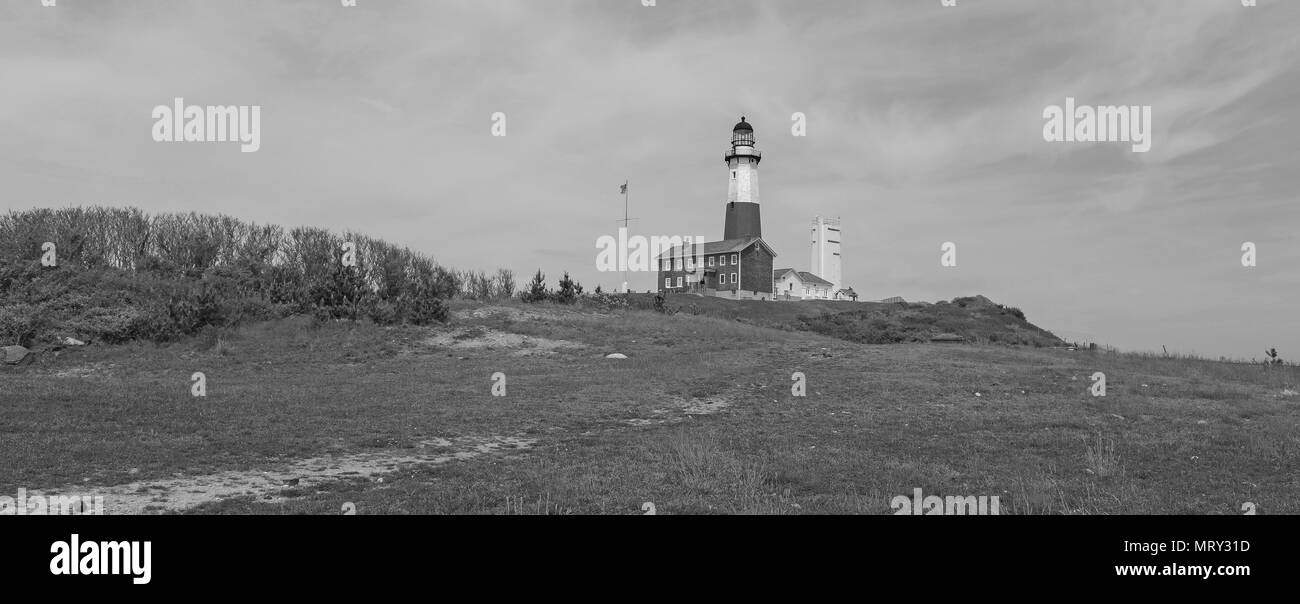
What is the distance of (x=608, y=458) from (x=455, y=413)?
574cm

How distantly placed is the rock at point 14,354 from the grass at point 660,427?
56 cm

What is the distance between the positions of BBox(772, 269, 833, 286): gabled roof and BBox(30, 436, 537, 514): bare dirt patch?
7681cm

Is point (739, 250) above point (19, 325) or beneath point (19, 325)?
above

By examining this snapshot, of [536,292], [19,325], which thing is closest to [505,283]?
[536,292]

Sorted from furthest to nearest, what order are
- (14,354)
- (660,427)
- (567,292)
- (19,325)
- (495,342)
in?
(567,292)
(495,342)
(19,325)
(14,354)
(660,427)

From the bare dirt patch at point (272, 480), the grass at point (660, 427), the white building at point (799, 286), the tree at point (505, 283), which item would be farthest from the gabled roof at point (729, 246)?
the bare dirt patch at point (272, 480)

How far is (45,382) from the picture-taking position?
1936cm

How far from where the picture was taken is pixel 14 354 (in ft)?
76.9

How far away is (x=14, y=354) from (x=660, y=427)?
2215 centimetres

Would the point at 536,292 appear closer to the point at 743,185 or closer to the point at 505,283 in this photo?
the point at 505,283

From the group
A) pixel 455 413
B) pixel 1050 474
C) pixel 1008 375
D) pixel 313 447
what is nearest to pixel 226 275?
pixel 455 413

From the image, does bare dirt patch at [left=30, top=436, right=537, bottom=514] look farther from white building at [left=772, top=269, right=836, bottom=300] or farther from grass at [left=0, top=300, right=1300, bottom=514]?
white building at [left=772, top=269, right=836, bottom=300]

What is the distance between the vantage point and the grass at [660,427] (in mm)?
8852
